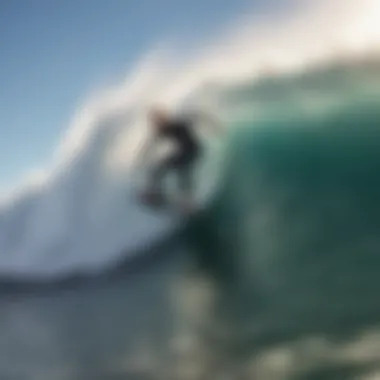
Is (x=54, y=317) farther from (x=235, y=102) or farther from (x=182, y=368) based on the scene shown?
(x=235, y=102)

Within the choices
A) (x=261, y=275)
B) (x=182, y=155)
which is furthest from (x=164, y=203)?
(x=261, y=275)

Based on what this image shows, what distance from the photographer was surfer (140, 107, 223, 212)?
4.32ft

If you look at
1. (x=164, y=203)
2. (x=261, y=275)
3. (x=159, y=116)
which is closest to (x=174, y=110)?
(x=159, y=116)

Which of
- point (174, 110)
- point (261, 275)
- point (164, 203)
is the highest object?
point (174, 110)

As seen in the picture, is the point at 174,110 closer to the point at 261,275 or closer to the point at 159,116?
the point at 159,116

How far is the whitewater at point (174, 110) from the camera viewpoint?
4.28 feet

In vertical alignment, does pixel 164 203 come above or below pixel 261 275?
above

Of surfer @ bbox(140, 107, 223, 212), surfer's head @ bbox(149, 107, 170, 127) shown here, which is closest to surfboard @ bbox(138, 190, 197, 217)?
surfer @ bbox(140, 107, 223, 212)

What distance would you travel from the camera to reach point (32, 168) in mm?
1399

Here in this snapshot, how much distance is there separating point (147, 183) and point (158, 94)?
158 millimetres

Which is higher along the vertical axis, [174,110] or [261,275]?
[174,110]

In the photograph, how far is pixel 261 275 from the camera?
1269 millimetres

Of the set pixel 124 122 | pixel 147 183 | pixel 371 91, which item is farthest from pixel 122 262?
pixel 371 91

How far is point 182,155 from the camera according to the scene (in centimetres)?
132
